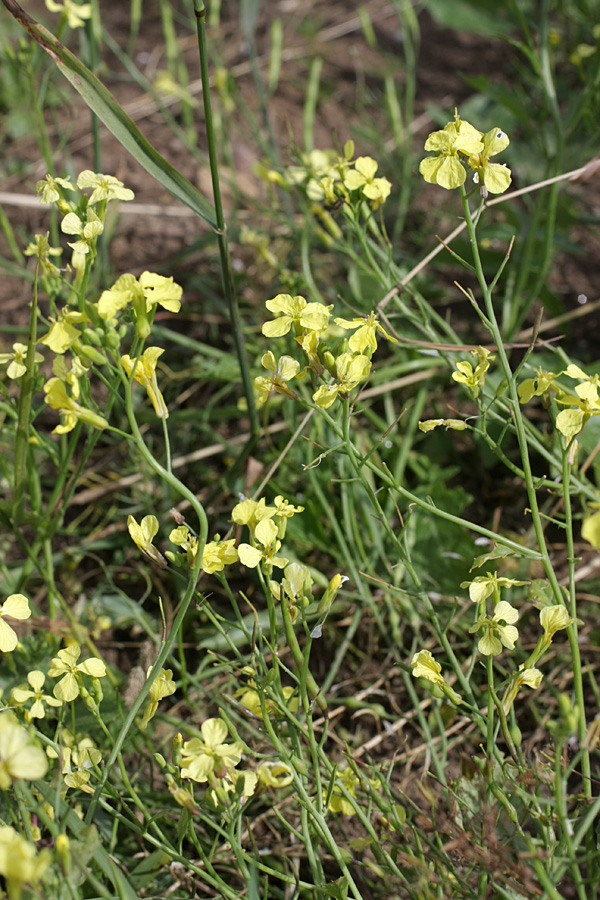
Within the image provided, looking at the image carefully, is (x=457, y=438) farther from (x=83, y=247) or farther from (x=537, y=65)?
(x=83, y=247)

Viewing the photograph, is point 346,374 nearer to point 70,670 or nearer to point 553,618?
point 553,618

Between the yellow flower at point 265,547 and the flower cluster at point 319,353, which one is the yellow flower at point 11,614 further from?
the flower cluster at point 319,353

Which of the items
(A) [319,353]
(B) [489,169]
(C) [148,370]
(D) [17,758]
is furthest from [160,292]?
(D) [17,758]

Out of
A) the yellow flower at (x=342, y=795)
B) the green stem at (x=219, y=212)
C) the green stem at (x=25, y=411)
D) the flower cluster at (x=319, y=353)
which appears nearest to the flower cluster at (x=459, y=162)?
the flower cluster at (x=319, y=353)

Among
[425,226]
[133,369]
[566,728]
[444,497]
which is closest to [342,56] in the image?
[425,226]

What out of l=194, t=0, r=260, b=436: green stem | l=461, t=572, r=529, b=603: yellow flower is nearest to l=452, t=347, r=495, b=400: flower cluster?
l=461, t=572, r=529, b=603: yellow flower

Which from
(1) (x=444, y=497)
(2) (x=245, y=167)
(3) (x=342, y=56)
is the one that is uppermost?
(3) (x=342, y=56)
